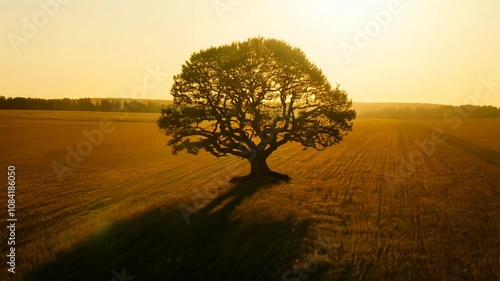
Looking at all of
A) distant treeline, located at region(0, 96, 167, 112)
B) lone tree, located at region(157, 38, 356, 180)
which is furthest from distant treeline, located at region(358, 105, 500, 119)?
lone tree, located at region(157, 38, 356, 180)

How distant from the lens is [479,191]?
80.9ft

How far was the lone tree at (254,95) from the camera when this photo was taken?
1015 inches

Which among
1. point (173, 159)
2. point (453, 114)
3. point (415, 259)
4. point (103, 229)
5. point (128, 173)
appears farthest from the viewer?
point (453, 114)

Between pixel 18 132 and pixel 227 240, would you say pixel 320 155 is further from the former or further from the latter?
pixel 18 132

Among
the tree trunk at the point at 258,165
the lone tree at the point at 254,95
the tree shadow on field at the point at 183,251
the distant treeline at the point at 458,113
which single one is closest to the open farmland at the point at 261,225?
the tree shadow on field at the point at 183,251

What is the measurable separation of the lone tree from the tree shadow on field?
32.8 ft

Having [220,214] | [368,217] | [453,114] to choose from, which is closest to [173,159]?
[220,214]

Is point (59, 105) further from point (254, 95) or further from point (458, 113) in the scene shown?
point (458, 113)

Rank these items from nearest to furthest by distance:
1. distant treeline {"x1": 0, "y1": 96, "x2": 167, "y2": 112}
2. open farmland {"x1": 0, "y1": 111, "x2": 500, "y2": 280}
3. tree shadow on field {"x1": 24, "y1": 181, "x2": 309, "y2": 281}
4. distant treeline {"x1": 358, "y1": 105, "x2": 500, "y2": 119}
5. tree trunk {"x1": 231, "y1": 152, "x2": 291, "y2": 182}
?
tree shadow on field {"x1": 24, "y1": 181, "x2": 309, "y2": 281} < open farmland {"x1": 0, "y1": 111, "x2": 500, "y2": 280} < tree trunk {"x1": 231, "y1": 152, "x2": 291, "y2": 182} < distant treeline {"x1": 0, "y1": 96, "x2": 167, "y2": 112} < distant treeline {"x1": 358, "y1": 105, "x2": 500, "y2": 119}

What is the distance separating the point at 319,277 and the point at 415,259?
3.97 meters

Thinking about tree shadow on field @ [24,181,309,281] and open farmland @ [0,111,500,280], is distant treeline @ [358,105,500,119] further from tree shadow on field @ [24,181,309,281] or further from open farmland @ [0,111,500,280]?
tree shadow on field @ [24,181,309,281]

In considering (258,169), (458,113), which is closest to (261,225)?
(258,169)

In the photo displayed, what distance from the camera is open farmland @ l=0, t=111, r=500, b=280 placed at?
12227 mm

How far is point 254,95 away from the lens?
2661 cm
